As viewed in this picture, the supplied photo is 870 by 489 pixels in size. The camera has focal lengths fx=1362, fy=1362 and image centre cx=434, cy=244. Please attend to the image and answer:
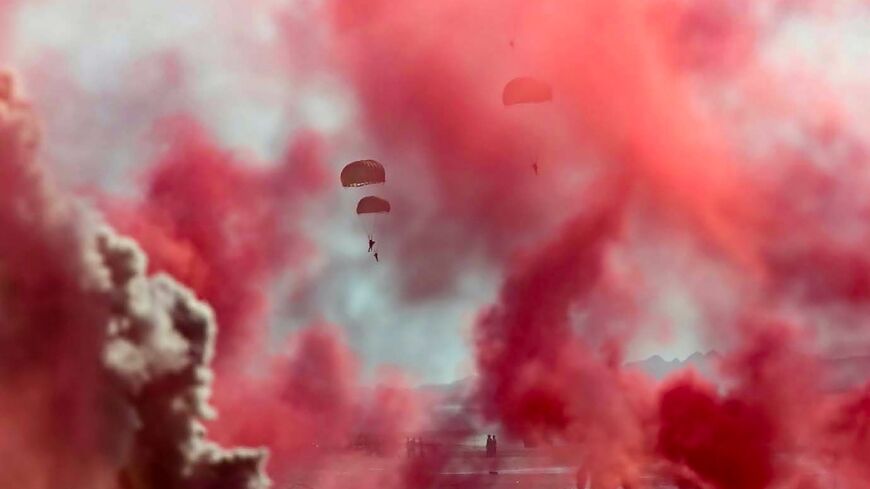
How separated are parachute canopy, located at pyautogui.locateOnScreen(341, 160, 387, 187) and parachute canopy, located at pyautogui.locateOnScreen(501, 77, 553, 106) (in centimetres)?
470

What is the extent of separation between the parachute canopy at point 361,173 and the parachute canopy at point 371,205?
2.92 metres

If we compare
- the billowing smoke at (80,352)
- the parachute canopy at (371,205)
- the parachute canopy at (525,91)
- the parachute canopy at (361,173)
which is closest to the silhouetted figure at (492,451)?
the parachute canopy at (371,205)

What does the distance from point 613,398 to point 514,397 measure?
3.55m

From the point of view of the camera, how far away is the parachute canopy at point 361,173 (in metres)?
43.4

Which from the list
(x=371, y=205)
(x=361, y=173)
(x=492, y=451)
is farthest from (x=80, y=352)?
(x=492, y=451)

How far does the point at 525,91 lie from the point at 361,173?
582 centimetres

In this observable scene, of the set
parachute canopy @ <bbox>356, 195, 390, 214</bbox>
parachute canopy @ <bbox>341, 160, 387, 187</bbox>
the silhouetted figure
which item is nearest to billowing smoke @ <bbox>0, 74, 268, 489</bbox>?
parachute canopy @ <bbox>341, 160, 387, 187</bbox>

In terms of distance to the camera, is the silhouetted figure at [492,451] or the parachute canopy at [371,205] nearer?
the parachute canopy at [371,205]

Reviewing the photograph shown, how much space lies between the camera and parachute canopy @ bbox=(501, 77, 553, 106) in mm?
43125

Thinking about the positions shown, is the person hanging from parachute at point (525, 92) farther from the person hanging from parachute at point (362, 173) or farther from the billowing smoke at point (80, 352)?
the billowing smoke at point (80, 352)

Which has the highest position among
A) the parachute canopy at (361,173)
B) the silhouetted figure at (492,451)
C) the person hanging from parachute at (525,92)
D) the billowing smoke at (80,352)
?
the person hanging from parachute at (525,92)

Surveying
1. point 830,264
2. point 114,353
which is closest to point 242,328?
point 114,353

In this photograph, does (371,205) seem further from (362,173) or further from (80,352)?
(80,352)

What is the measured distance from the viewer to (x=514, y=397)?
1929 inches
